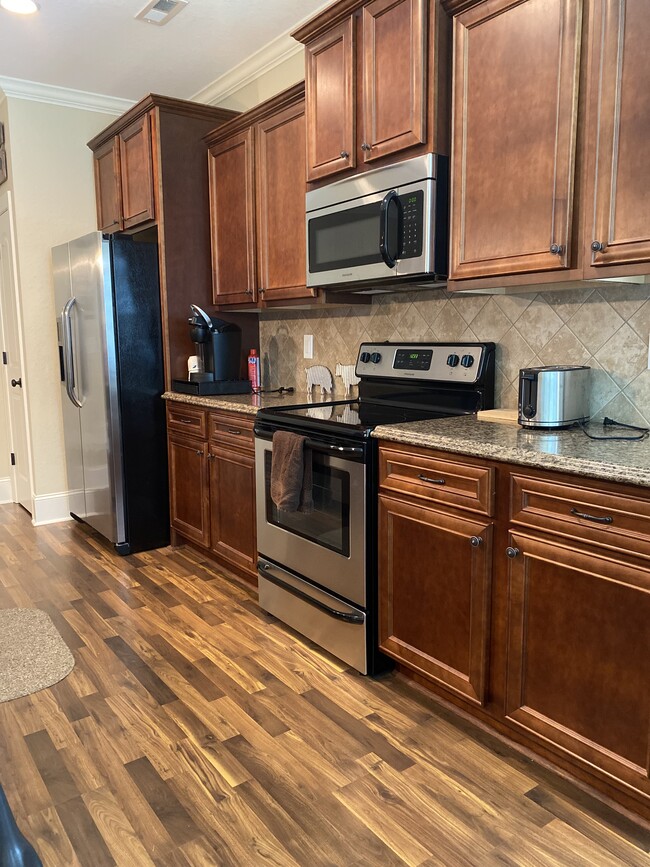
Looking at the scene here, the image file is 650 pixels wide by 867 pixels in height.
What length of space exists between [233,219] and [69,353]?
51.5 inches

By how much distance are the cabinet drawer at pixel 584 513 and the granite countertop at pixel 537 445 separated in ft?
0.17

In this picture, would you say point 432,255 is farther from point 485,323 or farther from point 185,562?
point 185,562

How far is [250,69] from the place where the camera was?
3.79 metres

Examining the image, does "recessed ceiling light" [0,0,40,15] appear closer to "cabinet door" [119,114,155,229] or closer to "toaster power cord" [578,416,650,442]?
"cabinet door" [119,114,155,229]

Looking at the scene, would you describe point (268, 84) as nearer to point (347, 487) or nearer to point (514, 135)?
point (514, 135)

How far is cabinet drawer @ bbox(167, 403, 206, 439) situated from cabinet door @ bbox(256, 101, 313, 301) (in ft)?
2.35

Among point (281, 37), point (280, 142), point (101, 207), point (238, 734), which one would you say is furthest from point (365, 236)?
point (101, 207)

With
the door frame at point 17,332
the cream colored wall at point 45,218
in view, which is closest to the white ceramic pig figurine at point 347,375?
the cream colored wall at point 45,218

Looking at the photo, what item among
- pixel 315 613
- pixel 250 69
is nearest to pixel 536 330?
pixel 315 613

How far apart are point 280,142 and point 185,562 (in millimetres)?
2251

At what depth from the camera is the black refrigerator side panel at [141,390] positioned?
11.9ft

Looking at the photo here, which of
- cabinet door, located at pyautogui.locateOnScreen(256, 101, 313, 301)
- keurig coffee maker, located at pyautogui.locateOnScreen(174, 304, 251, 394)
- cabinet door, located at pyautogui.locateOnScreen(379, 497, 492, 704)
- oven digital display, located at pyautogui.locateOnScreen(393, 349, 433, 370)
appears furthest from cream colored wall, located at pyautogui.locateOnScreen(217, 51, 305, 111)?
cabinet door, located at pyautogui.locateOnScreen(379, 497, 492, 704)

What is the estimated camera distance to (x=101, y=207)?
14.7 ft

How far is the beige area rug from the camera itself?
2.40 metres
